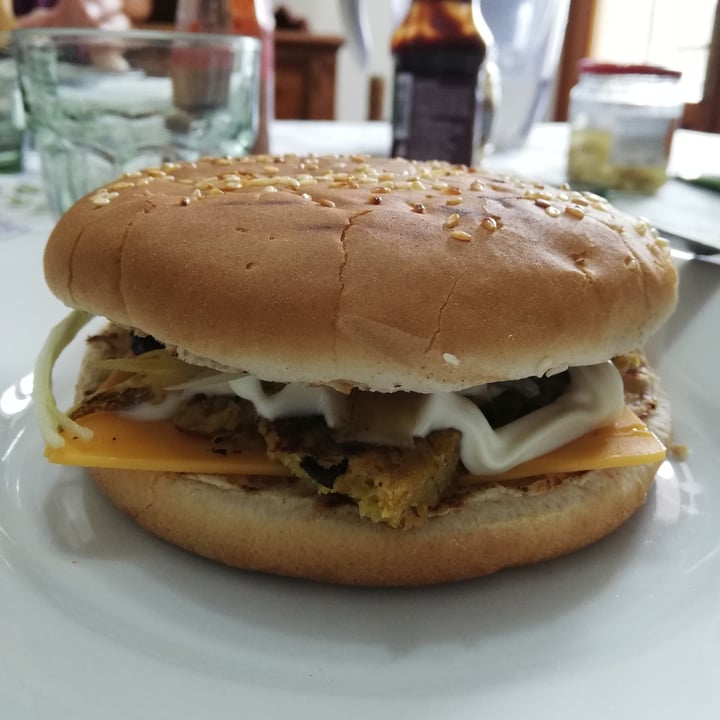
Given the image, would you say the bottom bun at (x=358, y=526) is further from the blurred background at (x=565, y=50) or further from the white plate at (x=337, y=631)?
the blurred background at (x=565, y=50)

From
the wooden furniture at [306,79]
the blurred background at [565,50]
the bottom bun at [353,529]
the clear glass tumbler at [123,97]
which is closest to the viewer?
the bottom bun at [353,529]

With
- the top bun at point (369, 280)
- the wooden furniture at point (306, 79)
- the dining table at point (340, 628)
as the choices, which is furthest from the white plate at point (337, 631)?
the wooden furniture at point (306, 79)

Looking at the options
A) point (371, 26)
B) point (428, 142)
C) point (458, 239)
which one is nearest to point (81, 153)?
point (428, 142)

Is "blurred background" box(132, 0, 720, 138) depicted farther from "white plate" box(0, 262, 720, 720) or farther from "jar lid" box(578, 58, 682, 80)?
"white plate" box(0, 262, 720, 720)

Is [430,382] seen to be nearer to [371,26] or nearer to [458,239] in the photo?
[458,239]

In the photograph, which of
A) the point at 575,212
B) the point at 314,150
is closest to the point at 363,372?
the point at 575,212
